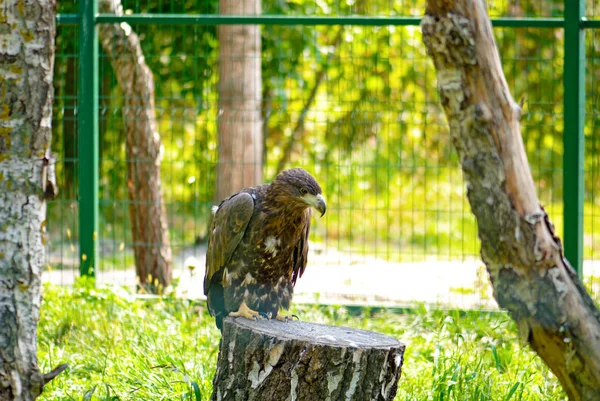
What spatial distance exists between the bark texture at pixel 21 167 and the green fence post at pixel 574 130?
3962mm

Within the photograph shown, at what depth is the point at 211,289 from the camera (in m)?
4.52

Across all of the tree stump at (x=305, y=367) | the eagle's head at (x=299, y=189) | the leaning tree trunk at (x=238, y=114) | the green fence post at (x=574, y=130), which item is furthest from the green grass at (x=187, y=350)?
the leaning tree trunk at (x=238, y=114)

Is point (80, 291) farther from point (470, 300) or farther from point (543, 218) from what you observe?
point (543, 218)

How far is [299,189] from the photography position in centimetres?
411

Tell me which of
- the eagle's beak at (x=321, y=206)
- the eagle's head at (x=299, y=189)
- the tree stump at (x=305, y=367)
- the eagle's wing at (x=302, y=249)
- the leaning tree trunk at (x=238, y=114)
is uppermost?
the leaning tree trunk at (x=238, y=114)

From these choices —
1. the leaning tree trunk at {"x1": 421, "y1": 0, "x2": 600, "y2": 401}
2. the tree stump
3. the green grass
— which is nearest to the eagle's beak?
the tree stump

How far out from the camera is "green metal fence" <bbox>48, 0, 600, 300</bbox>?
6082 millimetres

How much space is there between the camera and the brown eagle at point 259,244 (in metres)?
4.16

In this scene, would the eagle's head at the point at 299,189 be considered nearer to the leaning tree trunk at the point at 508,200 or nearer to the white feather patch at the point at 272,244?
the white feather patch at the point at 272,244

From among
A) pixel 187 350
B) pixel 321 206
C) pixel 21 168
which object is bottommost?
pixel 187 350

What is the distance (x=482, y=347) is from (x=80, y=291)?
9.14 feet

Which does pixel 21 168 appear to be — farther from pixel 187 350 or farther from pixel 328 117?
pixel 328 117

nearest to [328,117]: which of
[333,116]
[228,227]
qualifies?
[333,116]

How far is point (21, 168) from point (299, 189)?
1.51 metres
